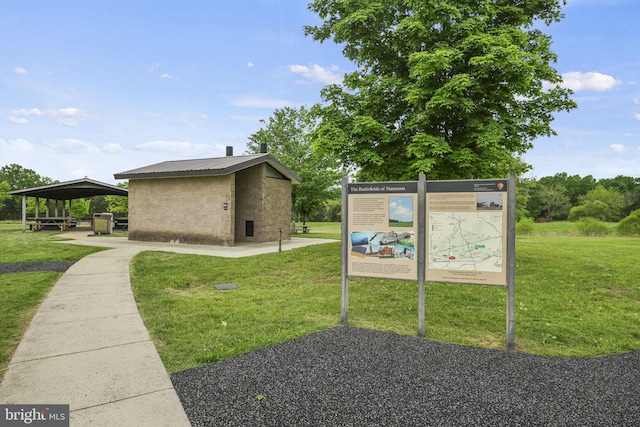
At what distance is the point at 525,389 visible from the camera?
378 centimetres

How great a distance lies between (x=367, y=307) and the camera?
24.2ft

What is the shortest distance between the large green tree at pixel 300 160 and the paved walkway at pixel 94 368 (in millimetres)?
19659

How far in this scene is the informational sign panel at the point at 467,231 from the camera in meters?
5.24

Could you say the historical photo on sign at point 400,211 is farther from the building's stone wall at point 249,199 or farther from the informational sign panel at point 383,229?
the building's stone wall at point 249,199

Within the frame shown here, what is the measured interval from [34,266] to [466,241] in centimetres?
1225

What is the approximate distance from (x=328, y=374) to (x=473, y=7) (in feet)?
43.7

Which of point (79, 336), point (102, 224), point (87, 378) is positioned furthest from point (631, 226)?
point (102, 224)

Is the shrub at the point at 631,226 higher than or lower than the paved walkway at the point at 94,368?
higher

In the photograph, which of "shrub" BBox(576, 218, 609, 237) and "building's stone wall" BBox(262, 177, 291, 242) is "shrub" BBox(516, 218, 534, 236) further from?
"building's stone wall" BBox(262, 177, 291, 242)

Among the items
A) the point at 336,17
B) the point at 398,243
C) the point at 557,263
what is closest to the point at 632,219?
the point at 557,263

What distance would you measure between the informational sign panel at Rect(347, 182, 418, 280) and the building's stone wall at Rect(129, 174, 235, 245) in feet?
41.5

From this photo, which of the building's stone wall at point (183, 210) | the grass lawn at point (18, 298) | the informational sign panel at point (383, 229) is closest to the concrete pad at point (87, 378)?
the grass lawn at point (18, 298)

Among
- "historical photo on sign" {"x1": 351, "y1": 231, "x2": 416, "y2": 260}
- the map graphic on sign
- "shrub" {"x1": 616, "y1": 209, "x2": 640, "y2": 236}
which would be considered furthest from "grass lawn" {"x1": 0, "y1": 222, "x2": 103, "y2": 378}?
"shrub" {"x1": 616, "y1": 209, "x2": 640, "y2": 236}

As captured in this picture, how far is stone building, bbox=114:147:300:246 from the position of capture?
18.0 metres
